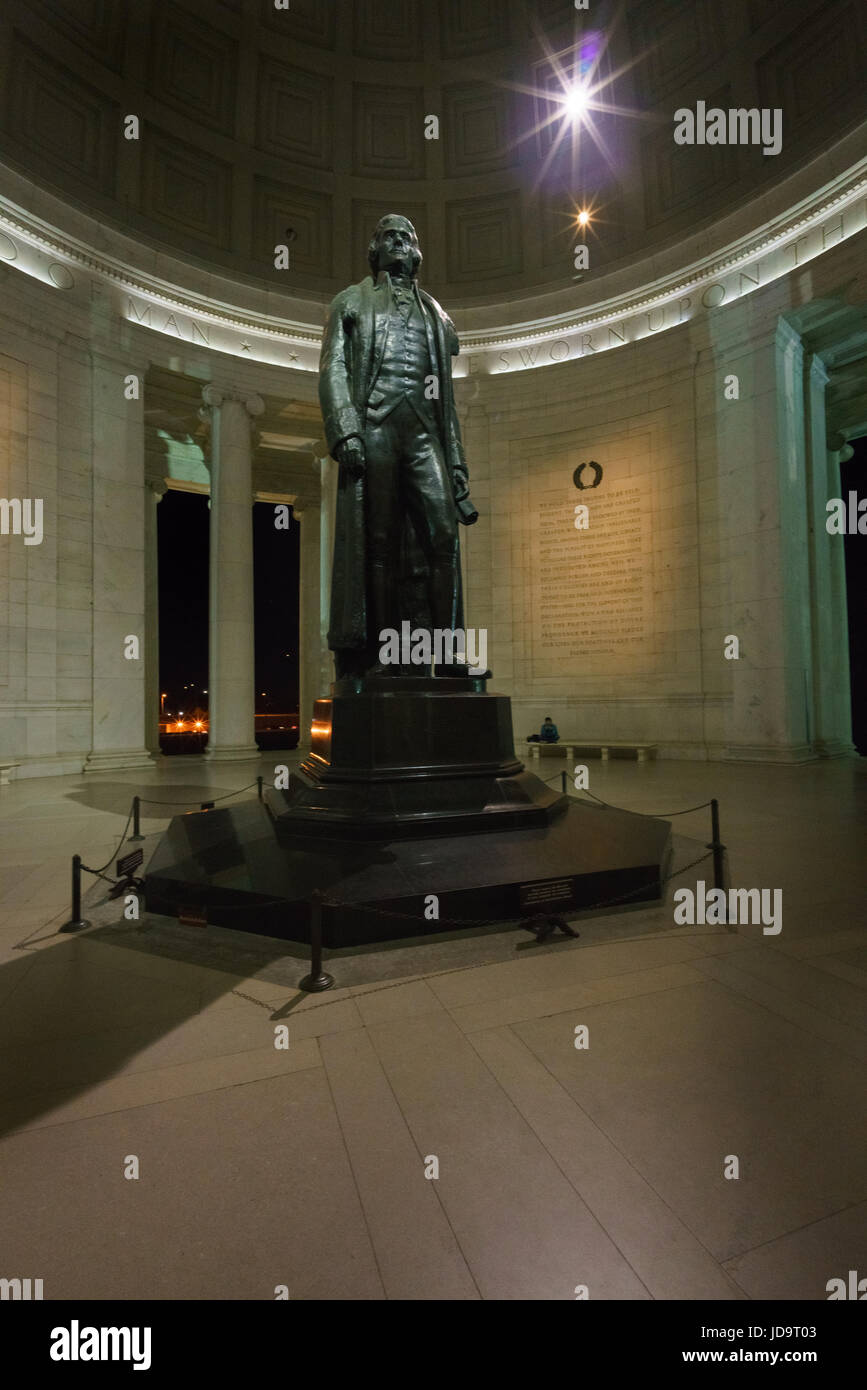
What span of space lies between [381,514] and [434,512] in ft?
Result: 1.65

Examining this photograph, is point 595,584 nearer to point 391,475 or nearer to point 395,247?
point 395,247

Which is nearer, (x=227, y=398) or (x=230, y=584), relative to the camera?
(x=230, y=584)

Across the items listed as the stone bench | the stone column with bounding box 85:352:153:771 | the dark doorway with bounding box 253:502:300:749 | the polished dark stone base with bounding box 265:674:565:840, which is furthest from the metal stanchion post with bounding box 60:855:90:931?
the dark doorway with bounding box 253:502:300:749

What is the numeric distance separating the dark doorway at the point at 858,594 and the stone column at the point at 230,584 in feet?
67.9

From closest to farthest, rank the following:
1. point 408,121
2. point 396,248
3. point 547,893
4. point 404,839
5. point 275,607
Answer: point 547,893
point 404,839
point 396,248
point 408,121
point 275,607

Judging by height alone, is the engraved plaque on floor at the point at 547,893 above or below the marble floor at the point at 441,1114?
above

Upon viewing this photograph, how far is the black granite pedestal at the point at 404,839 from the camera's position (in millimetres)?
4086

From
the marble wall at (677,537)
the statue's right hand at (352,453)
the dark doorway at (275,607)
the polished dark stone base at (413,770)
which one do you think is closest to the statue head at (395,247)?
the statue's right hand at (352,453)

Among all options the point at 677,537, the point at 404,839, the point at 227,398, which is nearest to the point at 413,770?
the point at 404,839

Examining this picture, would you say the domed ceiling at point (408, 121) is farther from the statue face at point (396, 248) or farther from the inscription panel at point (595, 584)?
the statue face at point (396, 248)

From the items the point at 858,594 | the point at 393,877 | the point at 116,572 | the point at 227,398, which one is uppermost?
the point at 227,398

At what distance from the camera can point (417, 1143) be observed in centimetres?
212

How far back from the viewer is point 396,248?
20.7ft

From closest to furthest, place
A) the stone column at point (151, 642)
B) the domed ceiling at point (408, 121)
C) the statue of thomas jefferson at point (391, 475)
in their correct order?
the statue of thomas jefferson at point (391, 475) < the domed ceiling at point (408, 121) < the stone column at point (151, 642)
